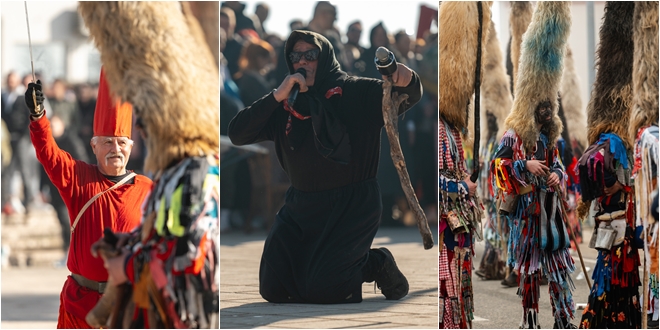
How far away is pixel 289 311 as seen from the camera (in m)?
5.51

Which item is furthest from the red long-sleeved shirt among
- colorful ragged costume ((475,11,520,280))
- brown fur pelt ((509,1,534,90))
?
colorful ragged costume ((475,11,520,280))

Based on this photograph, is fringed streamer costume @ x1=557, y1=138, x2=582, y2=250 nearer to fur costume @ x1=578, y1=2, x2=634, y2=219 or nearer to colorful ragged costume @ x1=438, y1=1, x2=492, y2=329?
fur costume @ x1=578, y1=2, x2=634, y2=219

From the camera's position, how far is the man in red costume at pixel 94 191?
5133 mm

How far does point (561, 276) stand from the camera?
620 centimetres

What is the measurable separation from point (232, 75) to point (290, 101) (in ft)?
1.09

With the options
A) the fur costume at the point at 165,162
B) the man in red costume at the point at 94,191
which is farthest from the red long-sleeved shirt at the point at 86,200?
the fur costume at the point at 165,162

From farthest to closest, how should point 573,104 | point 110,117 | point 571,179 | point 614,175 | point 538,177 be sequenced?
1. point 573,104
2. point 571,179
3. point 538,177
4. point 614,175
5. point 110,117

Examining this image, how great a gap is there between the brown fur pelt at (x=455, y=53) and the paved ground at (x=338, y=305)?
0.80 meters

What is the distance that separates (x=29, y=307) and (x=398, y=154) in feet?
16.3

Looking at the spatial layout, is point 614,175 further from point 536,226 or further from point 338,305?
point 338,305

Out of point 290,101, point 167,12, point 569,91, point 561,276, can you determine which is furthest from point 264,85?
point 569,91

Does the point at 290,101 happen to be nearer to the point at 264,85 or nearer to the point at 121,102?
the point at 264,85

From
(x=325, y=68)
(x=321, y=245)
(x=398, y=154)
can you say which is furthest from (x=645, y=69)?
(x=321, y=245)

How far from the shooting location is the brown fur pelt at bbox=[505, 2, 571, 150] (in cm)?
623
